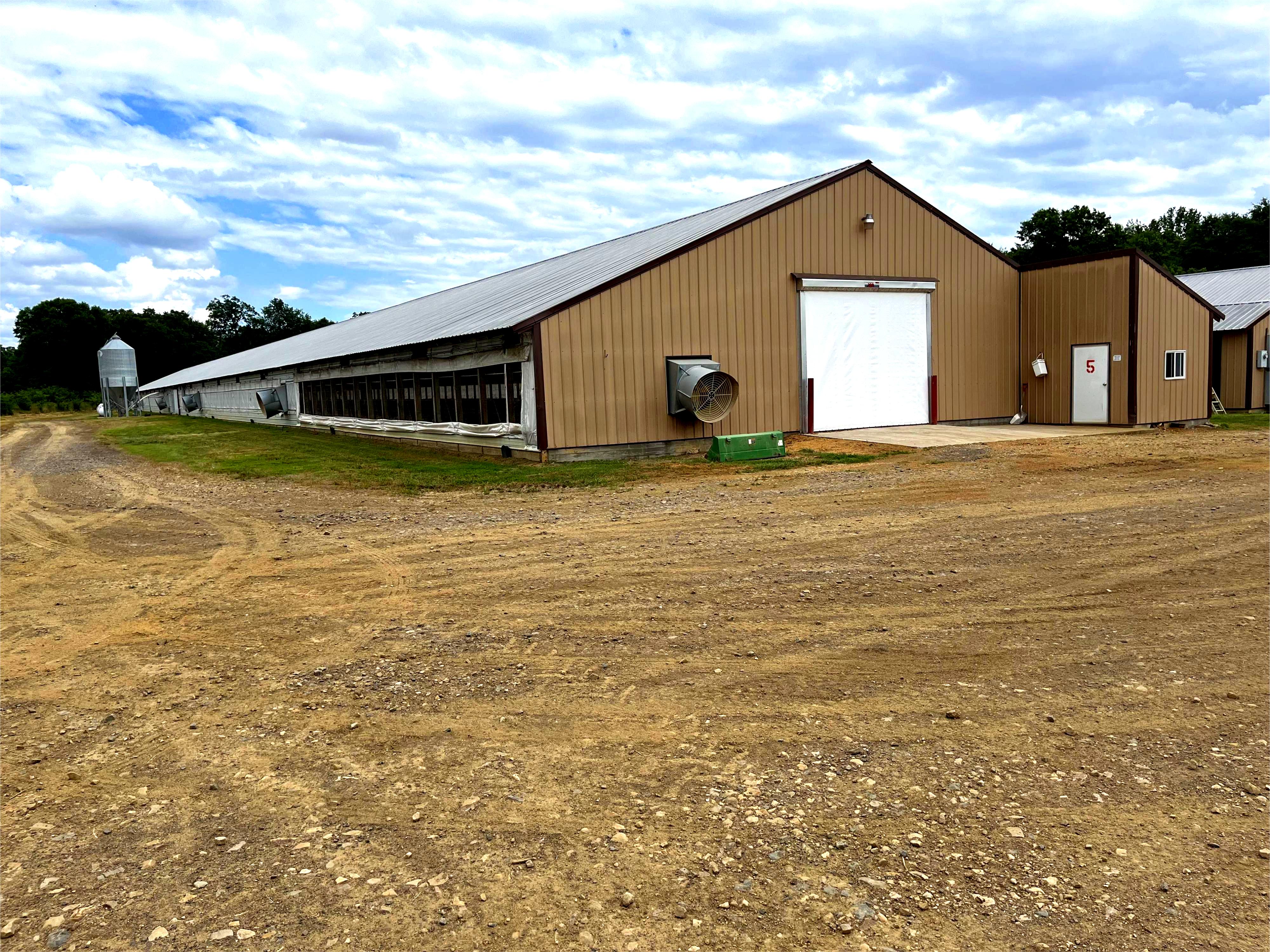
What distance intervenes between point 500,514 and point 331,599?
13.8 feet

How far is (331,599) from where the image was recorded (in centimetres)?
714

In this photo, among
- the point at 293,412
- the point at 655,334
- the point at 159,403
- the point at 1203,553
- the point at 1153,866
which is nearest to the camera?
the point at 1153,866

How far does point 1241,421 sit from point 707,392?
1626 centimetres

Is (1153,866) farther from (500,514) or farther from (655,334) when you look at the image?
(655,334)

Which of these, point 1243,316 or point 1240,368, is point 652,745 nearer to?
point 1240,368

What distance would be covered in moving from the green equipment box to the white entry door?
10.2 meters

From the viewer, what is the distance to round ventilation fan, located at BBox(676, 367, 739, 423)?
712 inches

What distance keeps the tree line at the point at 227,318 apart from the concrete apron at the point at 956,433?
80.6 feet

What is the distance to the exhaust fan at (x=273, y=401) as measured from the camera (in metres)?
35.5

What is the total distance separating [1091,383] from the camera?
22.6m

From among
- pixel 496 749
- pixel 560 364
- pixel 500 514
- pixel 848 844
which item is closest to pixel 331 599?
pixel 496 749

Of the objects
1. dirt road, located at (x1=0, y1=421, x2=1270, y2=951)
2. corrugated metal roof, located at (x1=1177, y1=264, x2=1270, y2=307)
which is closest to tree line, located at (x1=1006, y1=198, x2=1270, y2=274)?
corrugated metal roof, located at (x1=1177, y1=264, x2=1270, y2=307)

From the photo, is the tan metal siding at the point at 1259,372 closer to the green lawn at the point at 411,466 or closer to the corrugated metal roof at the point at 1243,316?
the corrugated metal roof at the point at 1243,316

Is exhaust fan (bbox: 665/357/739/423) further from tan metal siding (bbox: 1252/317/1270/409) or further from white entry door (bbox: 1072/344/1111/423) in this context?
tan metal siding (bbox: 1252/317/1270/409)
